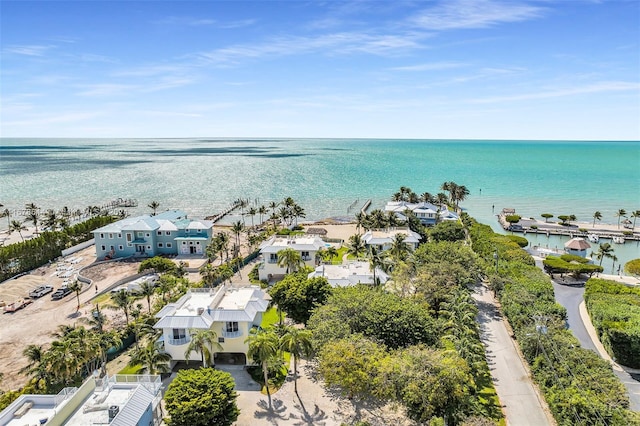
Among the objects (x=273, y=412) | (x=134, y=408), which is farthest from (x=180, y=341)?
(x=134, y=408)

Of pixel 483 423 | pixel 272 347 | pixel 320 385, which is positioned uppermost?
pixel 272 347

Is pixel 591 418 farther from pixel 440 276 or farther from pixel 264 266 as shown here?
pixel 264 266

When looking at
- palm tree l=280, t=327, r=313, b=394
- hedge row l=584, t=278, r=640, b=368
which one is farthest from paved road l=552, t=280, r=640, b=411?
palm tree l=280, t=327, r=313, b=394

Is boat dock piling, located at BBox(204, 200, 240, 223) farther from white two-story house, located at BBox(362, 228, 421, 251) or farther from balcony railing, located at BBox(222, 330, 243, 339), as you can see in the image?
balcony railing, located at BBox(222, 330, 243, 339)

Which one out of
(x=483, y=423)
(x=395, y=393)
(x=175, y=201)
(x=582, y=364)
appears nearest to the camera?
(x=483, y=423)

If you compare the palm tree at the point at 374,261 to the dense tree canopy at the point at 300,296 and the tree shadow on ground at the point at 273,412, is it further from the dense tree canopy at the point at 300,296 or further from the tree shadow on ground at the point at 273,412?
the tree shadow on ground at the point at 273,412

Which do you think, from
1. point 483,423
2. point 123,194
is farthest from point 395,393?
point 123,194

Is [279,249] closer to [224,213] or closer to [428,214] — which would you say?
[428,214]
